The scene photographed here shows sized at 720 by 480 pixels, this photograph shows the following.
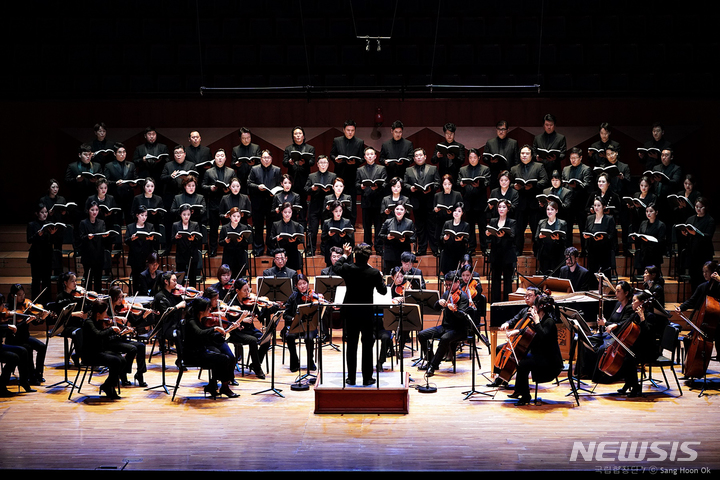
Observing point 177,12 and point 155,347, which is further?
point 177,12

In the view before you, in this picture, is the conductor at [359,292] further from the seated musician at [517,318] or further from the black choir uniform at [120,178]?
the black choir uniform at [120,178]

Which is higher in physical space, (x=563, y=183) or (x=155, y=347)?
(x=563, y=183)

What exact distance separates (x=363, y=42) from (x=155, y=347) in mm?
6455

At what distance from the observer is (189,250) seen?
31.1 ft

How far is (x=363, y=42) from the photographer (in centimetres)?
1270

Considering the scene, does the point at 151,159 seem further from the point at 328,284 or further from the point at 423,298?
the point at 423,298

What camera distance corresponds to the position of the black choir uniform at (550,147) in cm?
1039

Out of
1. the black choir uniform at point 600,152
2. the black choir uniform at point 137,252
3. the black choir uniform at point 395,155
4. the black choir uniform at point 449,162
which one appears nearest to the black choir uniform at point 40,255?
the black choir uniform at point 137,252

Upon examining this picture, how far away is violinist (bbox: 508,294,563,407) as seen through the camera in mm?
6789

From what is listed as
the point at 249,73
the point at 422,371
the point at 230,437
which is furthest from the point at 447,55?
the point at 230,437

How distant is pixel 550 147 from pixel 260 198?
4.18m

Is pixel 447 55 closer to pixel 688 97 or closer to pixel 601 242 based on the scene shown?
pixel 688 97

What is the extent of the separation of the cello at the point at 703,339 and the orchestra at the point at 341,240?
15 cm

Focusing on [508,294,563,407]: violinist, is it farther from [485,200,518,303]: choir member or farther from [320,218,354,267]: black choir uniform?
[320,218,354,267]: black choir uniform
